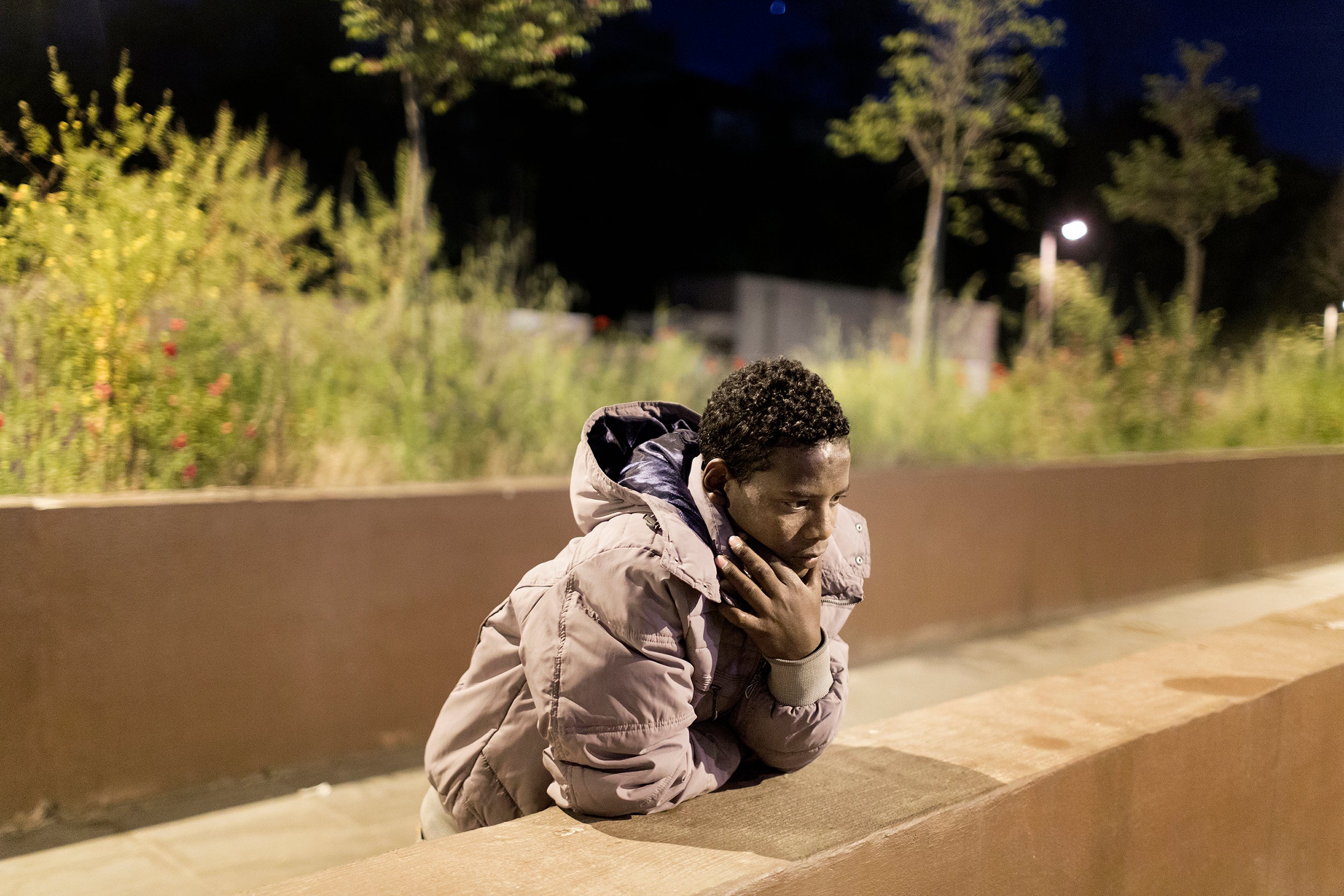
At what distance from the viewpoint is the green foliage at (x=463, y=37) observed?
5.64 m

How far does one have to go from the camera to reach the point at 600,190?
74.5ft

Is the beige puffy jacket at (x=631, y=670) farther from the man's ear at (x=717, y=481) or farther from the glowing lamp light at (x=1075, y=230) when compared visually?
the glowing lamp light at (x=1075, y=230)

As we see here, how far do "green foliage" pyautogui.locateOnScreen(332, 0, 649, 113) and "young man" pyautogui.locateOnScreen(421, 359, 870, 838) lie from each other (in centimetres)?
430

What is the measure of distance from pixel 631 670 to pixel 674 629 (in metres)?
0.10

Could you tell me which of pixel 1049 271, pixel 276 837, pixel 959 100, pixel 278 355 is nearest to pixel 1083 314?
pixel 1049 271

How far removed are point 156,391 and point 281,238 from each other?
1382mm

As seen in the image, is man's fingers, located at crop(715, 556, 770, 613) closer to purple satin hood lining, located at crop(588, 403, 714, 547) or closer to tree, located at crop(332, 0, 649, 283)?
purple satin hood lining, located at crop(588, 403, 714, 547)

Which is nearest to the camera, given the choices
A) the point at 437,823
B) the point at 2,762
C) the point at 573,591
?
the point at 573,591

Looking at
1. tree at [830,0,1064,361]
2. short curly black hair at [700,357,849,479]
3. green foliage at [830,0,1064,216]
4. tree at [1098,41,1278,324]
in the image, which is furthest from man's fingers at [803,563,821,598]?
green foliage at [830,0,1064,216]

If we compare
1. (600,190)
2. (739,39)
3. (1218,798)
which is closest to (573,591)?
(1218,798)

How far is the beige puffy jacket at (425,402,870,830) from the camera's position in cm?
169

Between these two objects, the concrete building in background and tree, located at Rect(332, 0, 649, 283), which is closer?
tree, located at Rect(332, 0, 649, 283)

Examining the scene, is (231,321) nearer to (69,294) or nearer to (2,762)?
(69,294)

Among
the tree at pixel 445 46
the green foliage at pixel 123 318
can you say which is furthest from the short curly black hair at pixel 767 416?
the tree at pixel 445 46
